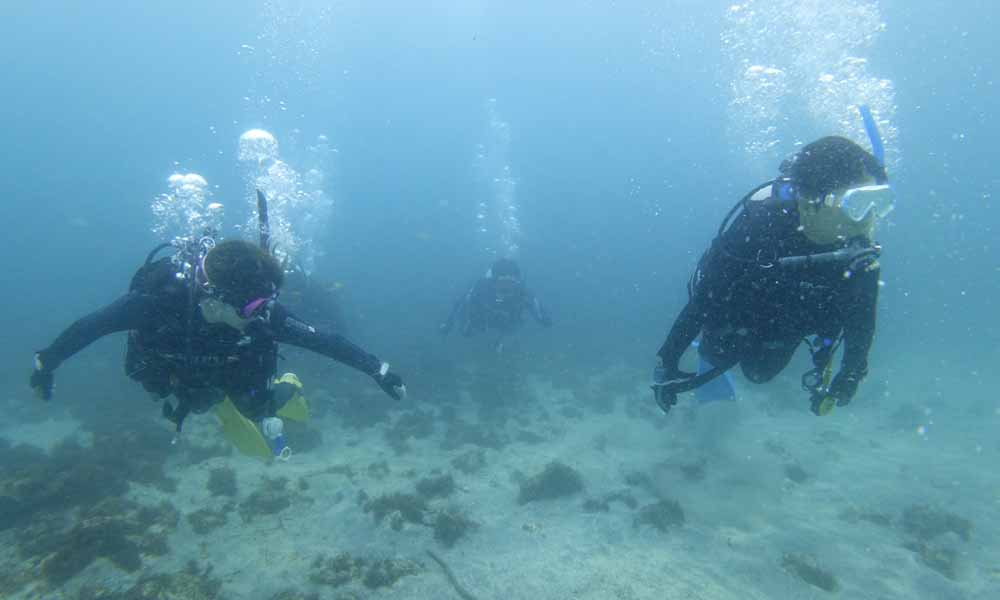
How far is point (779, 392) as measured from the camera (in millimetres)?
17531

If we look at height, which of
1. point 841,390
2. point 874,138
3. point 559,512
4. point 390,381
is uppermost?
point 874,138

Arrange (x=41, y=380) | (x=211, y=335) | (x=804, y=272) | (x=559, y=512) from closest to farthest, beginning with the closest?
(x=804, y=272), (x=211, y=335), (x=41, y=380), (x=559, y=512)

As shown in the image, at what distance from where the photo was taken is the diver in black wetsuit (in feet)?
13.2

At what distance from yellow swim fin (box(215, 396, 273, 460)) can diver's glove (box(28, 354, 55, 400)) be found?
1440mm

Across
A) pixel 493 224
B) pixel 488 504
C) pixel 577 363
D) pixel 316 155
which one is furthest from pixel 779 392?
pixel 316 155

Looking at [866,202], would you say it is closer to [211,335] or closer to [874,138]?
[874,138]

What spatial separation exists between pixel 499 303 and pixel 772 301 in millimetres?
10047

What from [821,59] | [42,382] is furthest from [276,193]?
[821,59]

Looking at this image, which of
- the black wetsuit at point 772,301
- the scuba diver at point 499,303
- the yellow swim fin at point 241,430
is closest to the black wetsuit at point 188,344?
the yellow swim fin at point 241,430

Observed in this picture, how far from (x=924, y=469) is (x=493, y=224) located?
259 feet

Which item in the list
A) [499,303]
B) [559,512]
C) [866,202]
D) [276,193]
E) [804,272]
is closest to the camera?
[866,202]

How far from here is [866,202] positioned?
10.2 ft

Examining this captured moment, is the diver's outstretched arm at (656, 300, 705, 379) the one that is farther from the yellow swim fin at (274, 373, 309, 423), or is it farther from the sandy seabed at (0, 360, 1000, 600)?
the yellow swim fin at (274, 373, 309, 423)

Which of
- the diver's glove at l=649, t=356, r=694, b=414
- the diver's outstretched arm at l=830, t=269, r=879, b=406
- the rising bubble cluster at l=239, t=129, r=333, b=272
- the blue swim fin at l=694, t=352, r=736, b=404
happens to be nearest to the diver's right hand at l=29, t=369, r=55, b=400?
the diver's glove at l=649, t=356, r=694, b=414
